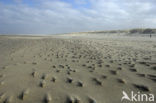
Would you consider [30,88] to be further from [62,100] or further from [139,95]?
[139,95]

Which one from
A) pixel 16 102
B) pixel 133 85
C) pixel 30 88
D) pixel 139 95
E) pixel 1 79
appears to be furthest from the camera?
pixel 1 79

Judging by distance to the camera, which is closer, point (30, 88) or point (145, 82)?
point (30, 88)

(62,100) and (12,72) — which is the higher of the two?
(12,72)

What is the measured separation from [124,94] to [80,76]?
4.41 feet

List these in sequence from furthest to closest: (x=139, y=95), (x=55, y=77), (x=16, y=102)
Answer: (x=55, y=77) → (x=139, y=95) → (x=16, y=102)

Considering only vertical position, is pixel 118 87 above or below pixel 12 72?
below

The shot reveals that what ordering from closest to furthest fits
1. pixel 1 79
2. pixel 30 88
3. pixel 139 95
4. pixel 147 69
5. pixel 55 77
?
1. pixel 139 95
2. pixel 30 88
3. pixel 1 79
4. pixel 55 77
5. pixel 147 69

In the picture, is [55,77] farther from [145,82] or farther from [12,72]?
[145,82]

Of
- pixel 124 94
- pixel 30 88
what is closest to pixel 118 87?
pixel 124 94

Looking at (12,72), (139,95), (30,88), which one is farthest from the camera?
(12,72)

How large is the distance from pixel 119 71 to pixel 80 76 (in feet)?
4.33

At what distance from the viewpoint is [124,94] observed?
2.60m

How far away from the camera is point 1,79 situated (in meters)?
3.16

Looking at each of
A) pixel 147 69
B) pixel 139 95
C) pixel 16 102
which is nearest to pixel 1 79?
pixel 16 102
